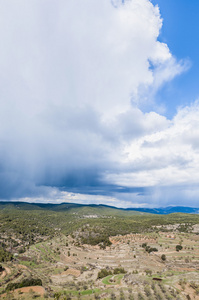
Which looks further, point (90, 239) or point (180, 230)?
point (180, 230)

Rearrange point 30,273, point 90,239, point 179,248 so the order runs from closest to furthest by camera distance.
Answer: point 30,273
point 179,248
point 90,239

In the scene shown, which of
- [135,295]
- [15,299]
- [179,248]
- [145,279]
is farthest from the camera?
[179,248]

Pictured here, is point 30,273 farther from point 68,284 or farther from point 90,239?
point 90,239

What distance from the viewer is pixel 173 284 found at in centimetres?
2959

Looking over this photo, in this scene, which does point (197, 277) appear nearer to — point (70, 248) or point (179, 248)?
point (179, 248)

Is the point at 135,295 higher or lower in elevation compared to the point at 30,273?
higher

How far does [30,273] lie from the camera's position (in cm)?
5162

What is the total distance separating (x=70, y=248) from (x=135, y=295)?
66.2 meters

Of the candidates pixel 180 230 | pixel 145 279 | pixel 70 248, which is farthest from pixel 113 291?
pixel 180 230

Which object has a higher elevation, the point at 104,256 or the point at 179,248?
the point at 179,248

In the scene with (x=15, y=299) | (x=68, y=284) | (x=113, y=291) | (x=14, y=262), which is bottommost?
(x=14, y=262)

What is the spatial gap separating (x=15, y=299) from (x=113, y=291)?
17145 mm

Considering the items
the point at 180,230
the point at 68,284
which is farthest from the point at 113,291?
the point at 180,230

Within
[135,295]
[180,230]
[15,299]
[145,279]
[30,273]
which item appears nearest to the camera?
[135,295]
